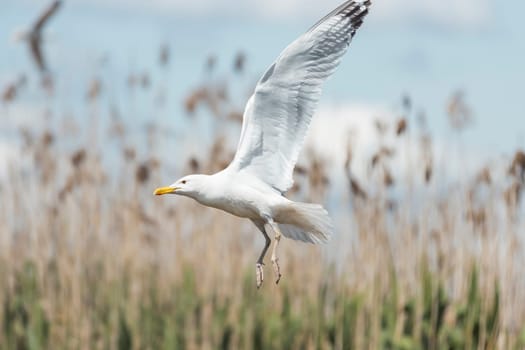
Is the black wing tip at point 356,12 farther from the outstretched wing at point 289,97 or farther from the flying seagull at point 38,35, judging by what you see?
the flying seagull at point 38,35

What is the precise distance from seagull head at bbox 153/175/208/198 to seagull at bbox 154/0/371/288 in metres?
0.10

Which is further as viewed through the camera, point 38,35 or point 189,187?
point 38,35

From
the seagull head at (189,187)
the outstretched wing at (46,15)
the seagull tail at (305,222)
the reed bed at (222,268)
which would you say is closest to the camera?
the seagull head at (189,187)

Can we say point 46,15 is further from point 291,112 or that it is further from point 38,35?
point 291,112

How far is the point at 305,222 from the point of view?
8.60ft

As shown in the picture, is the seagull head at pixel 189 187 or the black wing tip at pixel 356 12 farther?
the black wing tip at pixel 356 12

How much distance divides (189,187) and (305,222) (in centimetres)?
31

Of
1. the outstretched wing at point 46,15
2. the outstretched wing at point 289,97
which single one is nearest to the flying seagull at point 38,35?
the outstretched wing at point 46,15

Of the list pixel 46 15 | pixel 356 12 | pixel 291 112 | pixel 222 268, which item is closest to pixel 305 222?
pixel 291 112

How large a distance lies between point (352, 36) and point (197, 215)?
11.3 feet

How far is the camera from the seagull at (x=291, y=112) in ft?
8.61

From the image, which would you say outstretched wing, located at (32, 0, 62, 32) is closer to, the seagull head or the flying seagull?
the flying seagull

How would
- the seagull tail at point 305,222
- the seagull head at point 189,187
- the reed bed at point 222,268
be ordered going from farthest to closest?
the reed bed at point 222,268 → the seagull tail at point 305,222 → the seagull head at point 189,187

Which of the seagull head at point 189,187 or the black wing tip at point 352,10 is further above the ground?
the black wing tip at point 352,10
